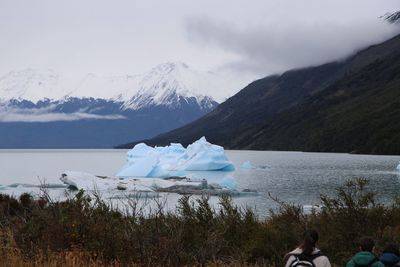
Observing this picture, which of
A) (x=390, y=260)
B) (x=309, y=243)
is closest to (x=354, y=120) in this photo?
(x=390, y=260)

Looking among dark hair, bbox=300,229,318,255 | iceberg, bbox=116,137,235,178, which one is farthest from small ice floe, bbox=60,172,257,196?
dark hair, bbox=300,229,318,255

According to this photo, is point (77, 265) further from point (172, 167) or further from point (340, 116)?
point (340, 116)

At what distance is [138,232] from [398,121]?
13055cm

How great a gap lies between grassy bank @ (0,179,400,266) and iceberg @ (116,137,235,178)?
170 feet

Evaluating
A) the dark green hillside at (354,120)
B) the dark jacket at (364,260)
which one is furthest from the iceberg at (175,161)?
the dark jacket at (364,260)

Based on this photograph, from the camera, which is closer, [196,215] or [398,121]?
[196,215]

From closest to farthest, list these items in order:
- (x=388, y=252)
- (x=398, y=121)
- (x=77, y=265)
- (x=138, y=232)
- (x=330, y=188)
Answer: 1. (x=388, y=252)
2. (x=77, y=265)
3. (x=138, y=232)
4. (x=330, y=188)
5. (x=398, y=121)

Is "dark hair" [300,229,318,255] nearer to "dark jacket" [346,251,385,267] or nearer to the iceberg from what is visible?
"dark jacket" [346,251,385,267]

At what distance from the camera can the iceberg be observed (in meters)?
64.9

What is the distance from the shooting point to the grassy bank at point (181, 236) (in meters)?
9.60

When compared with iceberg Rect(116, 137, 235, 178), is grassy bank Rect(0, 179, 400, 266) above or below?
below

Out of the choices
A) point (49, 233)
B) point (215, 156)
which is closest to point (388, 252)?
point (49, 233)

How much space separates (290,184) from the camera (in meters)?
48.9

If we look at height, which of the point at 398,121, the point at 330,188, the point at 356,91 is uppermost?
the point at 356,91
